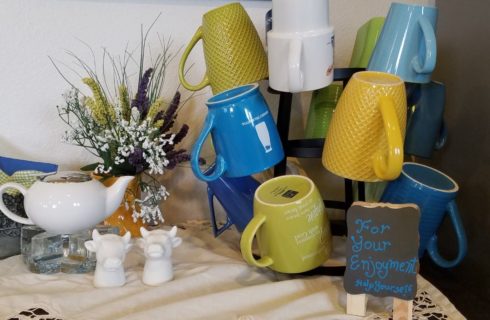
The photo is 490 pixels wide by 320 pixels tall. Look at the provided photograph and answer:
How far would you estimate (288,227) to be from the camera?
700mm

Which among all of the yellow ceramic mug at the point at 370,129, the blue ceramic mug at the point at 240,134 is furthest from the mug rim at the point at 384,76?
the blue ceramic mug at the point at 240,134

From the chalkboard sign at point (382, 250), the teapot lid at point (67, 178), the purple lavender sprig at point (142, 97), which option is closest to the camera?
the chalkboard sign at point (382, 250)

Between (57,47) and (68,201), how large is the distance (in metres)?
0.34

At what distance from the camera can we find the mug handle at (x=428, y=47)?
759 millimetres

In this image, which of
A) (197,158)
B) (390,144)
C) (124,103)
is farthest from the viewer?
(124,103)

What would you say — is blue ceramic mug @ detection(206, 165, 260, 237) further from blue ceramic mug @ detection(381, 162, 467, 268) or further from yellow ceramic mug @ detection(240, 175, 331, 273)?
blue ceramic mug @ detection(381, 162, 467, 268)

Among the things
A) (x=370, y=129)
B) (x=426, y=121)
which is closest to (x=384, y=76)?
(x=370, y=129)

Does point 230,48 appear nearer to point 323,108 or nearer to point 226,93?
point 226,93

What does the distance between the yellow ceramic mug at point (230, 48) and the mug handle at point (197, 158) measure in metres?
0.09

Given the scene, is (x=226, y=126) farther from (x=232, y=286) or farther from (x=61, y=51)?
(x=61, y=51)

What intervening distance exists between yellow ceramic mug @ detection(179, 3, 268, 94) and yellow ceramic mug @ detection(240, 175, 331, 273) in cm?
17

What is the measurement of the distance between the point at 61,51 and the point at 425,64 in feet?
1.97

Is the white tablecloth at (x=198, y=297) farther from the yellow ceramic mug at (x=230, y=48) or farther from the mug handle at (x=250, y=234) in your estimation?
the yellow ceramic mug at (x=230, y=48)

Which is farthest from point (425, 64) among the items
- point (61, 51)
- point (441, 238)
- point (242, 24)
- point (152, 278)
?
point (61, 51)
